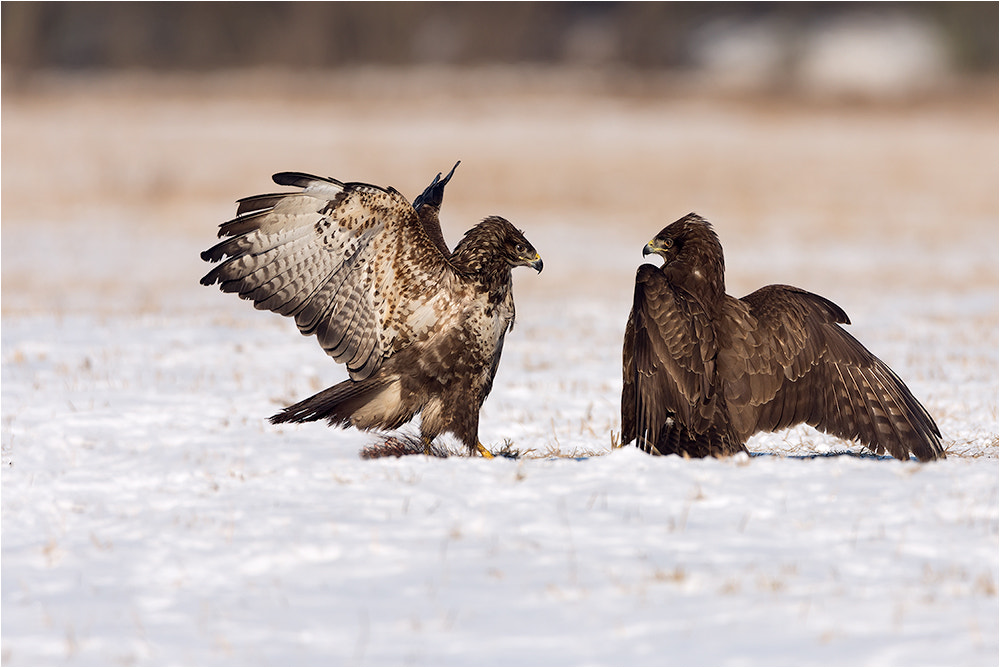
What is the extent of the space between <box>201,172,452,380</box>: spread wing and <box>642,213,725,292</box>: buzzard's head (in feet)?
3.92

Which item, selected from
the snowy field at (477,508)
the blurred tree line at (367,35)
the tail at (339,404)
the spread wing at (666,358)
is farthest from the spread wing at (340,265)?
the blurred tree line at (367,35)

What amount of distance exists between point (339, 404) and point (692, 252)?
2.04m

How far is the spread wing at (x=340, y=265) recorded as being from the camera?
6.16m

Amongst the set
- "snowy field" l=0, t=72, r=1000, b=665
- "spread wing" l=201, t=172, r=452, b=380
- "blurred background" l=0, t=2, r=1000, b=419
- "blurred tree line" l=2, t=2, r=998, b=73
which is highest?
"blurred tree line" l=2, t=2, r=998, b=73

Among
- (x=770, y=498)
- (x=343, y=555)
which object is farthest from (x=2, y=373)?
(x=770, y=498)

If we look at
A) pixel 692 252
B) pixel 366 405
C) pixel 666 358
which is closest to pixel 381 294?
pixel 366 405

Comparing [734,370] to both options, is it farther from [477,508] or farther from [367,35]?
[367,35]

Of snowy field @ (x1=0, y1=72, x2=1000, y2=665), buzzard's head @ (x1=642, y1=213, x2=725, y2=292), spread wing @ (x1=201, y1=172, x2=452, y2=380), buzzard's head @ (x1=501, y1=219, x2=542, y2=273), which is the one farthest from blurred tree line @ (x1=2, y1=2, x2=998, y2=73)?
buzzard's head @ (x1=642, y1=213, x2=725, y2=292)

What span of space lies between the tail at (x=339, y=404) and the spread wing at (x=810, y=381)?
1865 mm

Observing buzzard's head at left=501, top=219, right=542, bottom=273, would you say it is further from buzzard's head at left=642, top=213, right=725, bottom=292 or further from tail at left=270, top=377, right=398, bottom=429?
tail at left=270, top=377, right=398, bottom=429

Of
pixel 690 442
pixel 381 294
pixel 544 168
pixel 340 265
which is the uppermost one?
pixel 544 168

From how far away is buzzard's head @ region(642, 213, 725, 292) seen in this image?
6.22 m

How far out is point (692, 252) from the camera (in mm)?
6293

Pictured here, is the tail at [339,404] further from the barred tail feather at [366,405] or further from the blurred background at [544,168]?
the blurred background at [544,168]
